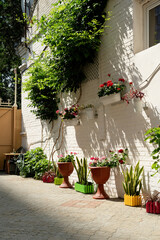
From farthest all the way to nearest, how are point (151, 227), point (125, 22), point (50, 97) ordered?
point (50, 97)
point (125, 22)
point (151, 227)

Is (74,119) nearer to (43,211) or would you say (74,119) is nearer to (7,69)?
(43,211)

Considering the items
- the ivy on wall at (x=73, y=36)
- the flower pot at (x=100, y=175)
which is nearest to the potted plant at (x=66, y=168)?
the flower pot at (x=100, y=175)

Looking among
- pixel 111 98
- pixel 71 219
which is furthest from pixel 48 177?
pixel 71 219

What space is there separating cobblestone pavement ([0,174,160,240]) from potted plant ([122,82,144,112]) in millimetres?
1826

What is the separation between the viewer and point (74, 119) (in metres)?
7.87

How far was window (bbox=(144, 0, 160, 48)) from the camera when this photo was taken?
559 centimetres

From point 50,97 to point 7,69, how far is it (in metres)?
10.4

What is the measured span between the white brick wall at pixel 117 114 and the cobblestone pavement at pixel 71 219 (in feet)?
2.71

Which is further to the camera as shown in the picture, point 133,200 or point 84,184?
point 84,184

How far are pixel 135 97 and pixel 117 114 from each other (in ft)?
2.34

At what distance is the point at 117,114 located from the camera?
6227mm

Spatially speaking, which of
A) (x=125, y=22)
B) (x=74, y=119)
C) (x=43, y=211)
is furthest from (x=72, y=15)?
(x=43, y=211)

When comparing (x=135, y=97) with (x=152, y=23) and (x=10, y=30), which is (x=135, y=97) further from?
(x=10, y=30)

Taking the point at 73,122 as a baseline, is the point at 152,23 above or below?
above
